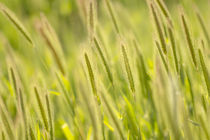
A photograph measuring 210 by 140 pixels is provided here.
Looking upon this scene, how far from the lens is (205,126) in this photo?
0.99 feet

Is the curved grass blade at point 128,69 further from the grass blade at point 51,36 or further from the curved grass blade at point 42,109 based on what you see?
the grass blade at point 51,36

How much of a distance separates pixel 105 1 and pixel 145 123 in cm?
23

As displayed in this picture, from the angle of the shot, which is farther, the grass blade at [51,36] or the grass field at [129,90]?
the grass blade at [51,36]

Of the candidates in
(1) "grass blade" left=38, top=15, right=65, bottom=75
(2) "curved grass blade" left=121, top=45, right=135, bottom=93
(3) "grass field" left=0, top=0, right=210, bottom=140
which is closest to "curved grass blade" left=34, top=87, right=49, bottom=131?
(3) "grass field" left=0, top=0, right=210, bottom=140

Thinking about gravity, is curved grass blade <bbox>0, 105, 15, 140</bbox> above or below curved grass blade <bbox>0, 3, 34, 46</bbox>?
below

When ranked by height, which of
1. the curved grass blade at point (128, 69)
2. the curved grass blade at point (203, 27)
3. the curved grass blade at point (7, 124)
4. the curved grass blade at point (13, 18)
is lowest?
the curved grass blade at point (7, 124)

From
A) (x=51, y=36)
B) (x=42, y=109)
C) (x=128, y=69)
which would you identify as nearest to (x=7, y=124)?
(x=42, y=109)

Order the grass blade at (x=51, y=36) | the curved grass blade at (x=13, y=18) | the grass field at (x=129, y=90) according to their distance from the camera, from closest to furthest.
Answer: the grass field at (x=129, y=90) < the curved grass blade at (x=13, y=18) < the grass blade at (x=51, y=36)

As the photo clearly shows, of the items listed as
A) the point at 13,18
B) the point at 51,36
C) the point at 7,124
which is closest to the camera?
the point at 7,124

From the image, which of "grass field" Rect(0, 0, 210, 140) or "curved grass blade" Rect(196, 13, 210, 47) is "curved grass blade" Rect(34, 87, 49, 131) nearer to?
"grass field" Rect(0, 0, 210, 140)

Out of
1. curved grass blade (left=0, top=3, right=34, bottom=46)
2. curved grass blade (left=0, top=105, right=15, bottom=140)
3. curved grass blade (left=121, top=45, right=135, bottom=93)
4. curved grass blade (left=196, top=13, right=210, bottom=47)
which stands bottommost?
curved grass blade (left=0, top=105, right=15, bottom=140)

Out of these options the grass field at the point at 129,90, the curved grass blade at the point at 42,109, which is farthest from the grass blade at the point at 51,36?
the curved grass blade at the point at 42,109

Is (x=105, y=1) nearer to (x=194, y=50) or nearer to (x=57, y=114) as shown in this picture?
(x=194, y=50)

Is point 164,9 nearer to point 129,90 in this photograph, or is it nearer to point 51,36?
point 129,90
